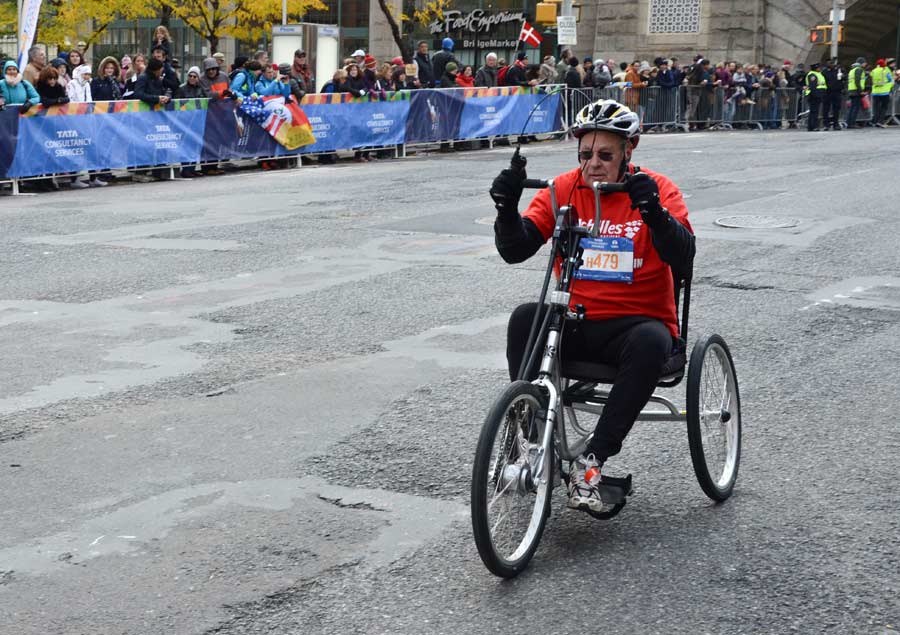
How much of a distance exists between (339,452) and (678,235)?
203cm

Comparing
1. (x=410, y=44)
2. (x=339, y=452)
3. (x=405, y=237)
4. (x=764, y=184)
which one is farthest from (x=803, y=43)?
(x=339, y=452)

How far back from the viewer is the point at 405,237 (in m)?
13.1

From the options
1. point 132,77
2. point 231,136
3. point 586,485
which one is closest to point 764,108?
point 231,136

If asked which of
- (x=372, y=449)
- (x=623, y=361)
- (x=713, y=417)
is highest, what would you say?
(x=623, y=361)

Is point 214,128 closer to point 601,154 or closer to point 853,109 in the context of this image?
point 601,154

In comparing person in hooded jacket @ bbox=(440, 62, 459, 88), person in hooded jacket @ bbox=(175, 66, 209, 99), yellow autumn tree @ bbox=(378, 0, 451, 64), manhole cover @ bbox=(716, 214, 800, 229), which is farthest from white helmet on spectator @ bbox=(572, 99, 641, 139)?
yellow autumn tree @ bbox=(378, 0, 451, 64)

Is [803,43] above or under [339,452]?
above

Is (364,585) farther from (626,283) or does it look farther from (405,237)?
(405,237)

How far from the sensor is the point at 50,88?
58.0 feet

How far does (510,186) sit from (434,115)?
20743 mm

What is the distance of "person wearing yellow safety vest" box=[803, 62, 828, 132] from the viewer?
32.7 m

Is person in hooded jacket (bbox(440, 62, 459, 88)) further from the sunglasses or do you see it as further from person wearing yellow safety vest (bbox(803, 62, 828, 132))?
the sunglasses

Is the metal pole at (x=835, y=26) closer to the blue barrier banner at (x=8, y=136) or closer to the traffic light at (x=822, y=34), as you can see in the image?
the traffic light at (x=822, y=34)

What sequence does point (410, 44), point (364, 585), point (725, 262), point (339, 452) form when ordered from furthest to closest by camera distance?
1. point (410, 44)
2. point (725, 262)
3. point (339, 452)
4. point (364, 585)
